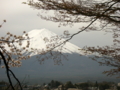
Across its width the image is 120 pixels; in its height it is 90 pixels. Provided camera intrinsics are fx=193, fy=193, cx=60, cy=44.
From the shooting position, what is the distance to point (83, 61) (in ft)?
654

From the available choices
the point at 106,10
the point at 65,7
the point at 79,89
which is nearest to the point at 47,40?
the point at 65,7

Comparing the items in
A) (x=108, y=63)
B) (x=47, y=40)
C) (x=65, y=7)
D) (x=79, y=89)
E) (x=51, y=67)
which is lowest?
(x=51, y=67)

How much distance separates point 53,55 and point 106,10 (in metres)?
1.78

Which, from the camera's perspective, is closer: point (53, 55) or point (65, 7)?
point (65, 7)

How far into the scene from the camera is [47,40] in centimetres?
529

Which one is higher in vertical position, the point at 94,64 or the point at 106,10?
the point at 106,10

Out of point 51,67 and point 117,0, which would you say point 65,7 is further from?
point 51,67

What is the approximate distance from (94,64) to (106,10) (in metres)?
197

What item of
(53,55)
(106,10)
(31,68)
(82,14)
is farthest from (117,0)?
(31,68)

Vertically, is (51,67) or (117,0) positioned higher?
(117,0)

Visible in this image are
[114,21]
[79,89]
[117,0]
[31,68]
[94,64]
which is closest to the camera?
[117,0]

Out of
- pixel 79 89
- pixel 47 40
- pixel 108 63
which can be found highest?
pixel 47 40

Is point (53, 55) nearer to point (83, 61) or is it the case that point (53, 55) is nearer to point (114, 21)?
point (114, 21)

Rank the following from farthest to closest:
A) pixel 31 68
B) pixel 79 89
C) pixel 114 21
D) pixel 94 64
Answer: pixel 94 64, pixel 31 68, pixel 79 89, pixel 114 21
